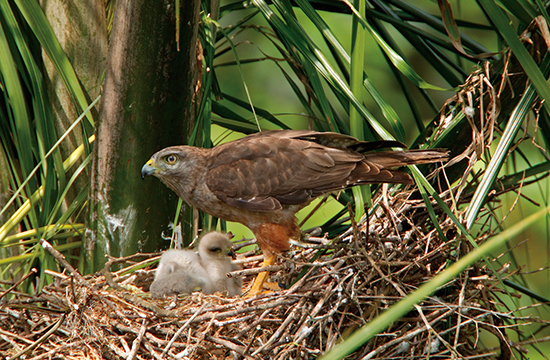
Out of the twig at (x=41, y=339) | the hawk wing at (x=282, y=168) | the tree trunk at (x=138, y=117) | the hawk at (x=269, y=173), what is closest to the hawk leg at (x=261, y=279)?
the hawk at (x=269, y=173)

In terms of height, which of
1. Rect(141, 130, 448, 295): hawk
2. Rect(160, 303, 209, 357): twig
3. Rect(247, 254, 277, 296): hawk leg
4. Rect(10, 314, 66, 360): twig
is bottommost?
Rect(247, 254, 277, 296): hawk leg

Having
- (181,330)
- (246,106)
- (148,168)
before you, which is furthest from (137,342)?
(246,106)

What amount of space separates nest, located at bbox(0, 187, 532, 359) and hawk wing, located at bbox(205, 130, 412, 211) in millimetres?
271

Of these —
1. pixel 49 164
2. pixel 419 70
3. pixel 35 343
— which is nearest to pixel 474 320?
pixel 35 343

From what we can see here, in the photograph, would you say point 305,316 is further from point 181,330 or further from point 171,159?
point 171,159

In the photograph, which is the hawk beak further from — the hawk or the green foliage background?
the green foliage background

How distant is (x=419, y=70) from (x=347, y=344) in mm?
3426

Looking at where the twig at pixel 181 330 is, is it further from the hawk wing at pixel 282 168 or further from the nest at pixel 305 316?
the hawk wing at pixel 282 168

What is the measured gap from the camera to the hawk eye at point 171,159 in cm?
237

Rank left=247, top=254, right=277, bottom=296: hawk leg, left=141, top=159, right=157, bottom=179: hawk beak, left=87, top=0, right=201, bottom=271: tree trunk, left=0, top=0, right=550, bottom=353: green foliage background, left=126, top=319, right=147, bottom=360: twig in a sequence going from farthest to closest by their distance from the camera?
1. left=247, top=254, right=277, bottom=296: hawk leg
2. left=141, top=159, right=157, bottom=179: hawk beak
3. left=87, top=0, right=201, bottom=271: tree trunk
4. left=0, top=0, right=550, bottom=353: green foliage background
5. left=126, top=319, right=147, bottom=360: twig

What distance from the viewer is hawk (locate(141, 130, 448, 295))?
92.1 inches

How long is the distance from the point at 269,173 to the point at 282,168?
7 cm

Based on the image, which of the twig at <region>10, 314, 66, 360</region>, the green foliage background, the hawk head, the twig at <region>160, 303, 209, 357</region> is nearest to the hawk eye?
the hawk head

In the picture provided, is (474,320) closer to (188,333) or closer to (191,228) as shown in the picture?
(188,333)
